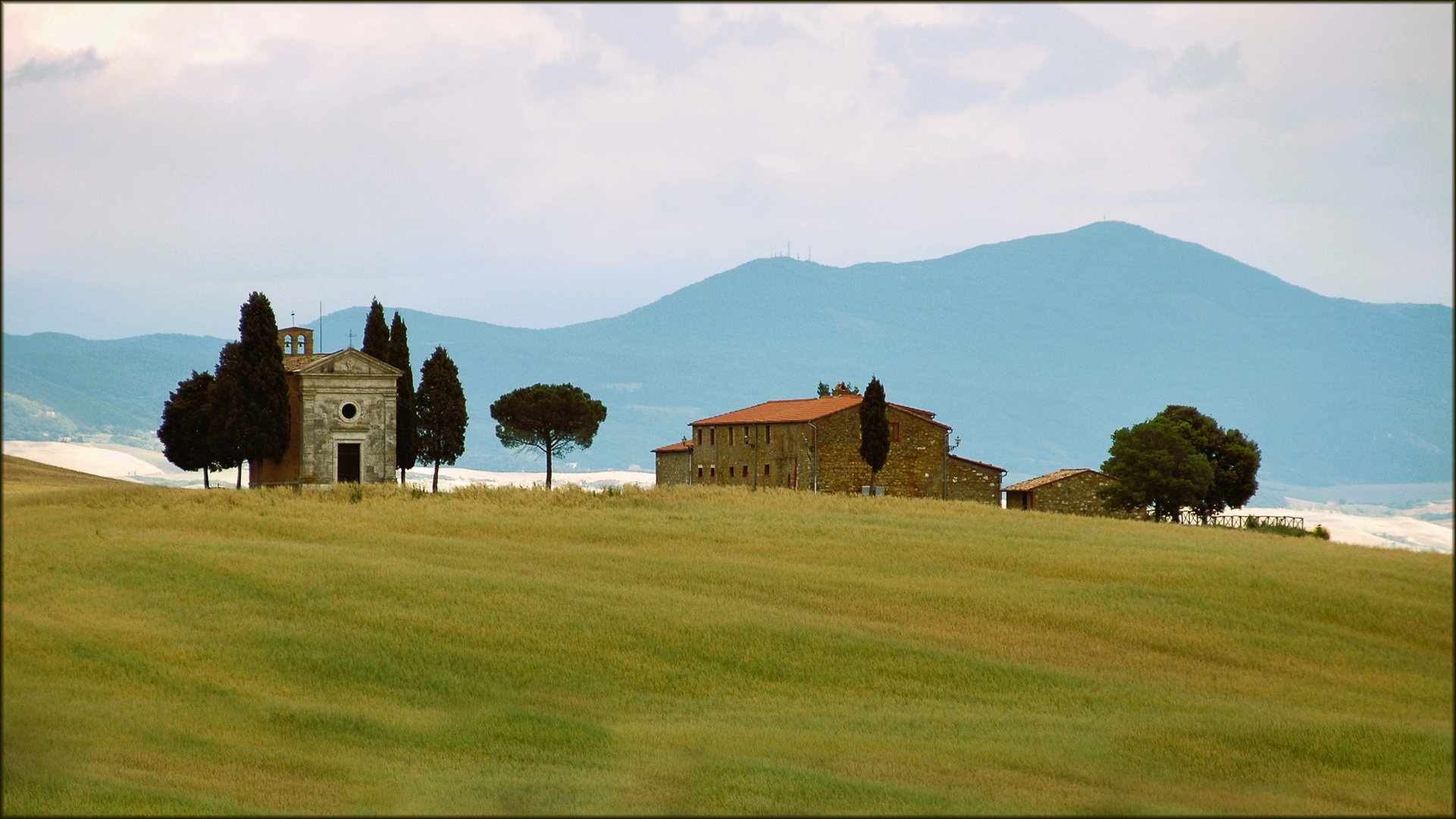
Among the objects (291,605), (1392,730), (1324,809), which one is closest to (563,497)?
(291,605)

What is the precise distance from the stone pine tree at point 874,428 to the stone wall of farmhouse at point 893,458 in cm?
338

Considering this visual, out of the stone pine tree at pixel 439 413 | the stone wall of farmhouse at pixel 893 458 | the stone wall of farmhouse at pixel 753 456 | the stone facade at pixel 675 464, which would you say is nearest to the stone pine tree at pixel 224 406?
the stone pine tree at pixel 439 413

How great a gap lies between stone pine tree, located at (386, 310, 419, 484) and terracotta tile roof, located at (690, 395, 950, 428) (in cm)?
1880

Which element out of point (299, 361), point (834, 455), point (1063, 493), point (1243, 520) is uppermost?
point (299, 361)

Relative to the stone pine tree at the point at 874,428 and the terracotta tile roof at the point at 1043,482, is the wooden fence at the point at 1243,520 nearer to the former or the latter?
the terracotta tile roof at the point at 1043,482

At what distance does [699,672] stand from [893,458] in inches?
1921

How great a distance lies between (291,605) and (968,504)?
32084 mm

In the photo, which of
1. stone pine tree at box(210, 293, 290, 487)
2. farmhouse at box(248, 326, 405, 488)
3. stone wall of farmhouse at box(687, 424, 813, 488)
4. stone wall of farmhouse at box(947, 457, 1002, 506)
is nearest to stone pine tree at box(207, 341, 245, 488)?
stone pine tree at box(210, 293, 290, 487)

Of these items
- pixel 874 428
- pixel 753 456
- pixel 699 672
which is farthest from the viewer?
pixel 753 456

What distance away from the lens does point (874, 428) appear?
62.3 m

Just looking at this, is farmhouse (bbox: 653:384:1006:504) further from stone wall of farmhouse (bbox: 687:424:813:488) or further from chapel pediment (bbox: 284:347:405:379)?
chapel pediment (bbox: 284:347:405:379)

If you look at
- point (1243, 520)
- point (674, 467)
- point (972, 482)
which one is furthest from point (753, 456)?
point (1243, 520)

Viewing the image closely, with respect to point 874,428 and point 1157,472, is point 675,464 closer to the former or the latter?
point 874,428

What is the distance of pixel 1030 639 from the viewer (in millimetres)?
22281
